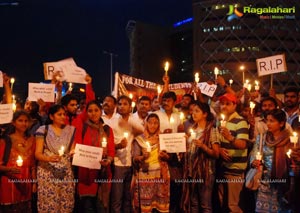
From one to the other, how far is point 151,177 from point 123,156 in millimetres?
571

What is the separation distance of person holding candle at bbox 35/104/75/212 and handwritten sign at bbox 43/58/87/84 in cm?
179

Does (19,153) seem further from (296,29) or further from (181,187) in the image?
(296,29)

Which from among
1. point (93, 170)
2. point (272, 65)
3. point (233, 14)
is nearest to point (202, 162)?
point (93, 170)

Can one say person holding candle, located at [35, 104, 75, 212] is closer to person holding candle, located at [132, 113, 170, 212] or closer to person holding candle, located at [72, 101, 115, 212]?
person holding candle, located at [72, 101, 115, 212]

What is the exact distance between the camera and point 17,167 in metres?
5.11

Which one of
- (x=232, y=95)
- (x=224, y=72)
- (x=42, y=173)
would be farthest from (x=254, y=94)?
(x=224, y=72)

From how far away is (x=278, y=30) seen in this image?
257ft

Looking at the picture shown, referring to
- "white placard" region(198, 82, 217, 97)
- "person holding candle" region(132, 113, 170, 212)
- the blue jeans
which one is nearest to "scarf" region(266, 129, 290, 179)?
"person holding candle" region(132, 113, 170, 212)

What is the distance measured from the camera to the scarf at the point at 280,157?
520 cm

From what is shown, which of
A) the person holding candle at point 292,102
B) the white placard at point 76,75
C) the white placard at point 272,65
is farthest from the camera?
the white placard at point 272,65

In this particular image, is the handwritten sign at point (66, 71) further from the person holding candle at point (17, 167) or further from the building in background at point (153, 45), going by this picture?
the building in background at point (153, 45)

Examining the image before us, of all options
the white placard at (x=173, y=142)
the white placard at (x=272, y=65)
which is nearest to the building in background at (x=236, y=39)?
the white placard at (x=272, y=65)

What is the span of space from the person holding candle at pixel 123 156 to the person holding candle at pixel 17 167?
A: 3.97ft

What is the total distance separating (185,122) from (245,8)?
255 ft
